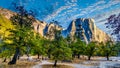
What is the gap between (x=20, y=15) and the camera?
8938 centimetres

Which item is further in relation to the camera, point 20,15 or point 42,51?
point 42,51

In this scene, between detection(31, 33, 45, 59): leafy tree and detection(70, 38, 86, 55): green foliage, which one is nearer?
detection(31, 33, 45, 59): leafy tree

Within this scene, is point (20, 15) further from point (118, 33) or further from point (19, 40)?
point (118, 33)

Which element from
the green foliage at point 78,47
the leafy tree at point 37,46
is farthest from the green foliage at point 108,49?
the leafy tree at point 37,46

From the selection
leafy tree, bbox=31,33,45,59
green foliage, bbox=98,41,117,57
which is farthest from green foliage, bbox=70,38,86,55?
leafy tree, bbox=31,33,45,59

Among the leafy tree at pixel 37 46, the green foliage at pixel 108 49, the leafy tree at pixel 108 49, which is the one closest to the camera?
the leafy tree at pixel 37 46

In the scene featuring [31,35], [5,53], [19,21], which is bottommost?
[5,53]

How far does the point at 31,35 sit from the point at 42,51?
125ft

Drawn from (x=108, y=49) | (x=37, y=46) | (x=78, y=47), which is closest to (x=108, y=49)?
(x=108, y=49)

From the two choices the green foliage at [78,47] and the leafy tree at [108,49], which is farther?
the leafy tree at [108,49]

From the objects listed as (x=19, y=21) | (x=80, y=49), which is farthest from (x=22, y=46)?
(x=80, y=49)

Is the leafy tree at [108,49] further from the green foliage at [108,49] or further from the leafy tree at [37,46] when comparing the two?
the leafy tree at [37,46]

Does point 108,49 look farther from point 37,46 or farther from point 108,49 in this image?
point 37,46

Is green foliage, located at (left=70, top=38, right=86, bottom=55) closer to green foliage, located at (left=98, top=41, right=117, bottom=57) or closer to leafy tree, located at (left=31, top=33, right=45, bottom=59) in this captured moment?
green foliage, located at (left=98, top=41, right=117, bottom=57)
